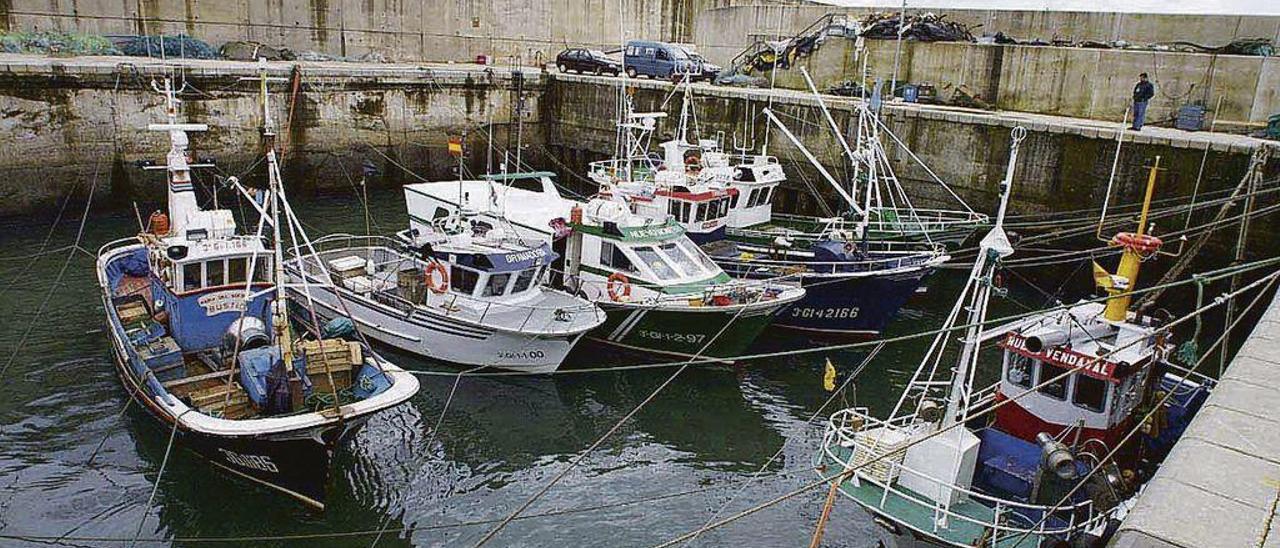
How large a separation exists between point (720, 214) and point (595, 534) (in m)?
9.97

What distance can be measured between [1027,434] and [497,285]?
26.1 feet

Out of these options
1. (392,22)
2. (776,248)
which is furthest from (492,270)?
(392,22)

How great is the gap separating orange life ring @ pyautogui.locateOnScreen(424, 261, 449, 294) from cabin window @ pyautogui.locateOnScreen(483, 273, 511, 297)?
67 centimetres

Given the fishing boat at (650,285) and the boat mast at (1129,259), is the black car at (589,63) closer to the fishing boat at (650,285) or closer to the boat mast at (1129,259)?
the fishing boat at (650,285)

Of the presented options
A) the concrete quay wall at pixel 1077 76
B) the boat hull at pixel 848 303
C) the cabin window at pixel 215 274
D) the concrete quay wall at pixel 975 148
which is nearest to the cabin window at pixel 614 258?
the boat hull at pixel 848 303

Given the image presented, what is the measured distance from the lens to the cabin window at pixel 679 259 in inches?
594

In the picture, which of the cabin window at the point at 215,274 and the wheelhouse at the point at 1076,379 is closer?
the wheelhouse at the point at 1076,379

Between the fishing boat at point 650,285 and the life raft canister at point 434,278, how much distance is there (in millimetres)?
1647

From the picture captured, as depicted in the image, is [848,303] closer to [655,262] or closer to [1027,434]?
[655,262]

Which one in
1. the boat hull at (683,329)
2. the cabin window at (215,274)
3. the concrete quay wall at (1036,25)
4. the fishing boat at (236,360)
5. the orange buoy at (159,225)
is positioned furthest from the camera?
the concrete quay wall at (1036,25)

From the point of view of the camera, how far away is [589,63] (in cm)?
3234

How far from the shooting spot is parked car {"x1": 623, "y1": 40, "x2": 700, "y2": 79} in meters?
30.7

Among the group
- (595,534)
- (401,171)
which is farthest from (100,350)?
(401,171)

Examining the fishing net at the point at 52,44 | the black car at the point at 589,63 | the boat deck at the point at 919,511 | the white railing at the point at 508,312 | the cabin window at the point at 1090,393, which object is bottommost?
the boat deck at the point at 919,511
